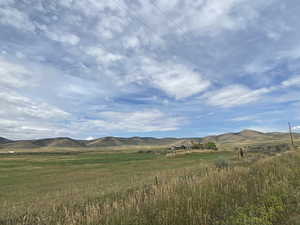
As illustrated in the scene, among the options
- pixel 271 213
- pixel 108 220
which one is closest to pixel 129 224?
pixel 108 220

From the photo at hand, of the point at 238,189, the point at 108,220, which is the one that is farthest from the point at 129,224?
the point at 238,189

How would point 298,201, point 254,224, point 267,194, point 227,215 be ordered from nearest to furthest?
point 254,224
point 227,215
point 298,201
point 267,194

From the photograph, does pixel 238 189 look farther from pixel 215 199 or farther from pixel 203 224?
pixel 203 224

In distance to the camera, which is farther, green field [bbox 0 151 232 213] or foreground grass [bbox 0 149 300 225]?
green field [bbox 0 151 232 213]

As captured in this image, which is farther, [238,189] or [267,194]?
[238,189]

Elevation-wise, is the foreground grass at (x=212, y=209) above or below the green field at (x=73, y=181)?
above

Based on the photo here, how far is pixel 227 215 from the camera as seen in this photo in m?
4.84

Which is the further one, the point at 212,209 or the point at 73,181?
the point at 73,181

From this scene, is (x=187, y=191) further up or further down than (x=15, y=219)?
further up

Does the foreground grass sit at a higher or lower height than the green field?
higher

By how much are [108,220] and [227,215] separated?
2646 mm

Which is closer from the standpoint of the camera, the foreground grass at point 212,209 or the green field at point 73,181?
the foreground grass at point 212,209

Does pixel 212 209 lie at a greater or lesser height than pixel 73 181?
greater

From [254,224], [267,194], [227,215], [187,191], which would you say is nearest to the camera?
[254,224]
